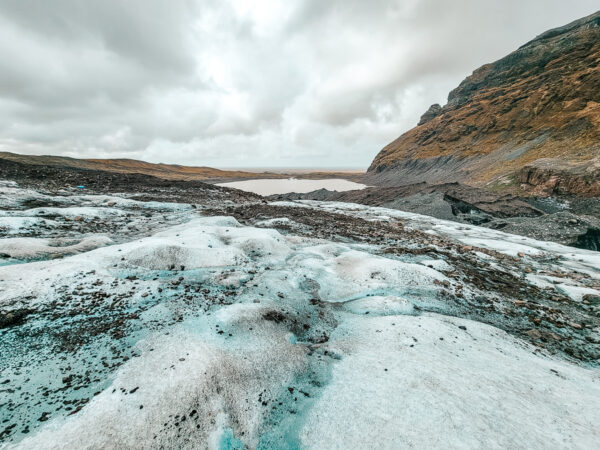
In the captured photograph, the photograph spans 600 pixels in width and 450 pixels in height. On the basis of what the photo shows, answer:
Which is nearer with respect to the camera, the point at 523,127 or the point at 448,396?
the point at 448,396

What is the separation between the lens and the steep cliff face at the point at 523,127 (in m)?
47.4

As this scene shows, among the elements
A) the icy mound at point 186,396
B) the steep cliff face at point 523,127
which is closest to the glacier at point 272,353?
the icy mound at point 186,396

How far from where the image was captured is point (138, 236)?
579 inches

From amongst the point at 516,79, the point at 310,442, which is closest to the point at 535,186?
the point at 310,442

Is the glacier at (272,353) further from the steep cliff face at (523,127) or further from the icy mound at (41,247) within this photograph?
the steep cliff face at (523,127)

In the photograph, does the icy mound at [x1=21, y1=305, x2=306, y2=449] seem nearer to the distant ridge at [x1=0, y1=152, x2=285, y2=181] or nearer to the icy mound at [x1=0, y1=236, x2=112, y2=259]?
the icy mound at [x1=0, y1=236, x2=112, y2=259]

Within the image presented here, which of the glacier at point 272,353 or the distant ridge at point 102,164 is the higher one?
the distant ridge at point 102,164

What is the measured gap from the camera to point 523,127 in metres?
80.0

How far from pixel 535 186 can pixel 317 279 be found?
150 feet

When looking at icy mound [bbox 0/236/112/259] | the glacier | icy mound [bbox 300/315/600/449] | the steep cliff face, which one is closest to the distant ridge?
icy mound [bbox 0/236/112/259]

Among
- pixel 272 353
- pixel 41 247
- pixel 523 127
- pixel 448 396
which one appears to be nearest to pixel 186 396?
pixel 272 353

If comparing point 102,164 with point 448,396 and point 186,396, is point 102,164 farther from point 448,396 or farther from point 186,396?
point 448,396

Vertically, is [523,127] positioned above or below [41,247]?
above

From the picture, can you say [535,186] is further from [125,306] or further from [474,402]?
[125,306]
